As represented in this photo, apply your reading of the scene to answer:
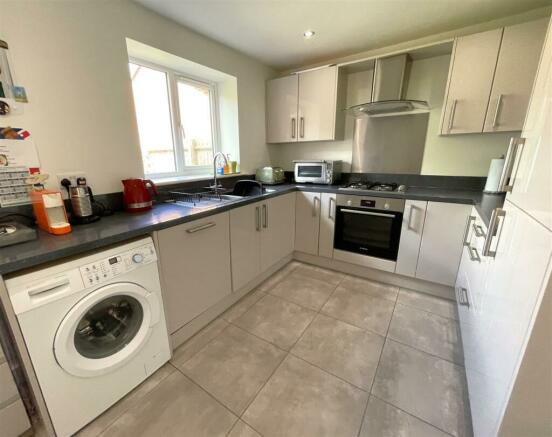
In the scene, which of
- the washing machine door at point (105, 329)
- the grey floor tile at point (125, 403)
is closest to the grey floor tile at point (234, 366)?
the grey floor tile at point (125, 403)

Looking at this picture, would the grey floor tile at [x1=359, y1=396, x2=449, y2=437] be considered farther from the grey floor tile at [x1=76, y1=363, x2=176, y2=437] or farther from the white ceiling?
the white ceiling

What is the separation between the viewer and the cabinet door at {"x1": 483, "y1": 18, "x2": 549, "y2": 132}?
1628 millimetres

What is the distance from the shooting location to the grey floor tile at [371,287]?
2.12 m

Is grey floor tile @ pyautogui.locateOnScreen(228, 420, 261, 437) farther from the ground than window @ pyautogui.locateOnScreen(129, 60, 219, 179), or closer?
closer

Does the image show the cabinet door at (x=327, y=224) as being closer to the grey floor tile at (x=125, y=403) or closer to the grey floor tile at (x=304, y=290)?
the grey floor tile at (x=304, y=290)

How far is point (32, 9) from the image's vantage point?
1.21 metres

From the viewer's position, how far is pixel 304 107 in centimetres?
263

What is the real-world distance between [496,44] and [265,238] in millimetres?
2291

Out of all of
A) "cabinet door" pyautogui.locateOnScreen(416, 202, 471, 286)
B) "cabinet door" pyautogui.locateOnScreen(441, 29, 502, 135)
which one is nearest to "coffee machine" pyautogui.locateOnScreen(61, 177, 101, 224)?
"cabinet door" pyautogui.locateOnScreen(416, 202, 471, 286)

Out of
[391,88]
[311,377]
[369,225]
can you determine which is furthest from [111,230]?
[391,88]

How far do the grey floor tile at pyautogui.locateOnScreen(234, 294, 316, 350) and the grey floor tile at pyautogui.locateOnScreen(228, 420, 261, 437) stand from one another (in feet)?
1.65

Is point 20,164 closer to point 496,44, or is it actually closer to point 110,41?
point 110,41

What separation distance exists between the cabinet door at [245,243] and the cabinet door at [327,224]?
0.73m

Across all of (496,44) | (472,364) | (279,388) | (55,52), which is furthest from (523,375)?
(55,52)
